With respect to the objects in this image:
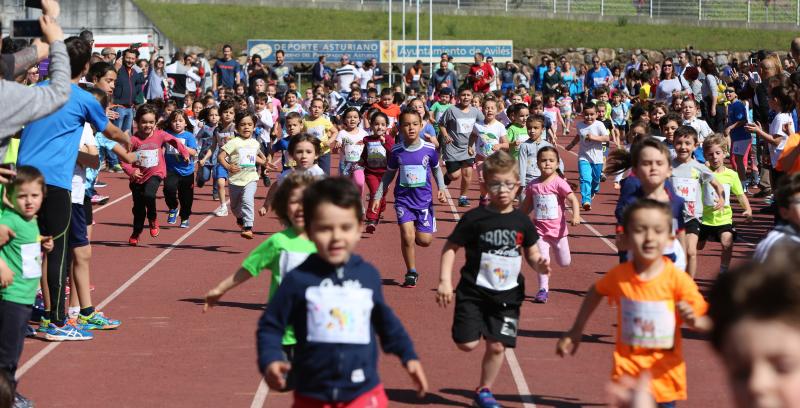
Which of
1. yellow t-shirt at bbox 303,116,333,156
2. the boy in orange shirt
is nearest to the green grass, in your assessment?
yellow t-shirt at bbox 303,116,333,156

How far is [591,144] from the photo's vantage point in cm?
1823

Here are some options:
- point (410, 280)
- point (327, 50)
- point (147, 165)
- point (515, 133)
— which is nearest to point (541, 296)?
point (410, 280)

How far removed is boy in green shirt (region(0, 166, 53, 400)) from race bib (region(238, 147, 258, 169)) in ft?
24.5

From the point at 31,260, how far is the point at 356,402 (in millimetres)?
3362

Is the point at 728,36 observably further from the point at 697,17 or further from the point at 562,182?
the point at 562,182

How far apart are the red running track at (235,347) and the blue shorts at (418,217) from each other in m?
0.61

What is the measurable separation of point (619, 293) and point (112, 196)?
1620 cm

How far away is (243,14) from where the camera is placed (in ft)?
188

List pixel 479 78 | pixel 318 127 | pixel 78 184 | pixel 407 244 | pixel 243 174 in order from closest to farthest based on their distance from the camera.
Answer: pixel 78 184, pixel 407 244, pixel 243 174, pixel 318 127, pixel 479 78

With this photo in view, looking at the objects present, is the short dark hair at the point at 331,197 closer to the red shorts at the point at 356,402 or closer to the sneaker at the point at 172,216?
the red shorts at the point at 356,402

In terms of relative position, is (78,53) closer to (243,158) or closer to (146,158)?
(243,158)

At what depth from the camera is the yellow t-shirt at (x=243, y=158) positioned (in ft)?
49.9

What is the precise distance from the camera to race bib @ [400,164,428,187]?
12281 millimetres

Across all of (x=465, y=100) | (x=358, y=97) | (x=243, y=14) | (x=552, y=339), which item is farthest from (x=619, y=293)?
(x=243, y=14)
